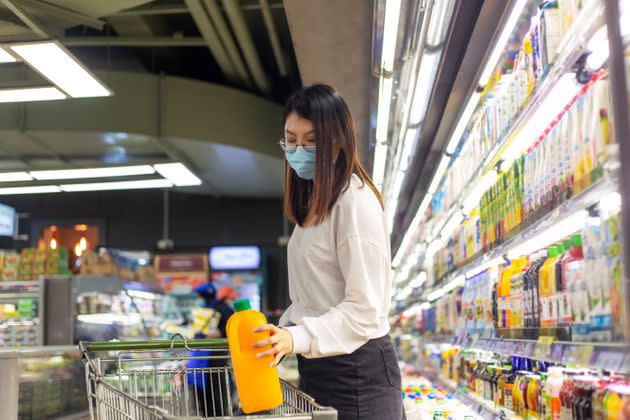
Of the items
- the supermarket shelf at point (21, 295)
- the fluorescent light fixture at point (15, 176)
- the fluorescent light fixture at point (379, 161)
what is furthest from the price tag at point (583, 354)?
the fluorescent light fixture at point (15, 176)

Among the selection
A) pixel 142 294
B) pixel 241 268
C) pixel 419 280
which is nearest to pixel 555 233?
pixel 419 280

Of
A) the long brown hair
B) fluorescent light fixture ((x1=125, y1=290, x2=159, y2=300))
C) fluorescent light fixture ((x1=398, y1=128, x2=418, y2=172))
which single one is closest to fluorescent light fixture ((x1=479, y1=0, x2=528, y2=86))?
fluorescent light fixture ((x1=398, y1=128, x2=418, y2=172))

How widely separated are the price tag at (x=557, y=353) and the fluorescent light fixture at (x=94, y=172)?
8.12 metres

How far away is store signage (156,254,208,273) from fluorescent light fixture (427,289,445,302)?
7.66m

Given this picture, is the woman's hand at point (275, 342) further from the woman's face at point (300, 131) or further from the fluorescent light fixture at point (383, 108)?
the fluorescent light fixture at point (383, 108)

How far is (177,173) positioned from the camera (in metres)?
10.4

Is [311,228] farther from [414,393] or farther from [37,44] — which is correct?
[37,44]

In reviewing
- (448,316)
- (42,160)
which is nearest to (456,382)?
(448,316)

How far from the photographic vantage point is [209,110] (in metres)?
9.84

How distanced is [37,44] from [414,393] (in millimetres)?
3690

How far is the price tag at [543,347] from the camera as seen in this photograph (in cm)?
221

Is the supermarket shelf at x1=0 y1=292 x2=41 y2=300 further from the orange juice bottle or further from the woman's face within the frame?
the orange juice bottle

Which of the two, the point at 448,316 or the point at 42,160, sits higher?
the point at 42,160

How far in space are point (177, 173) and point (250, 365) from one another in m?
8.87
